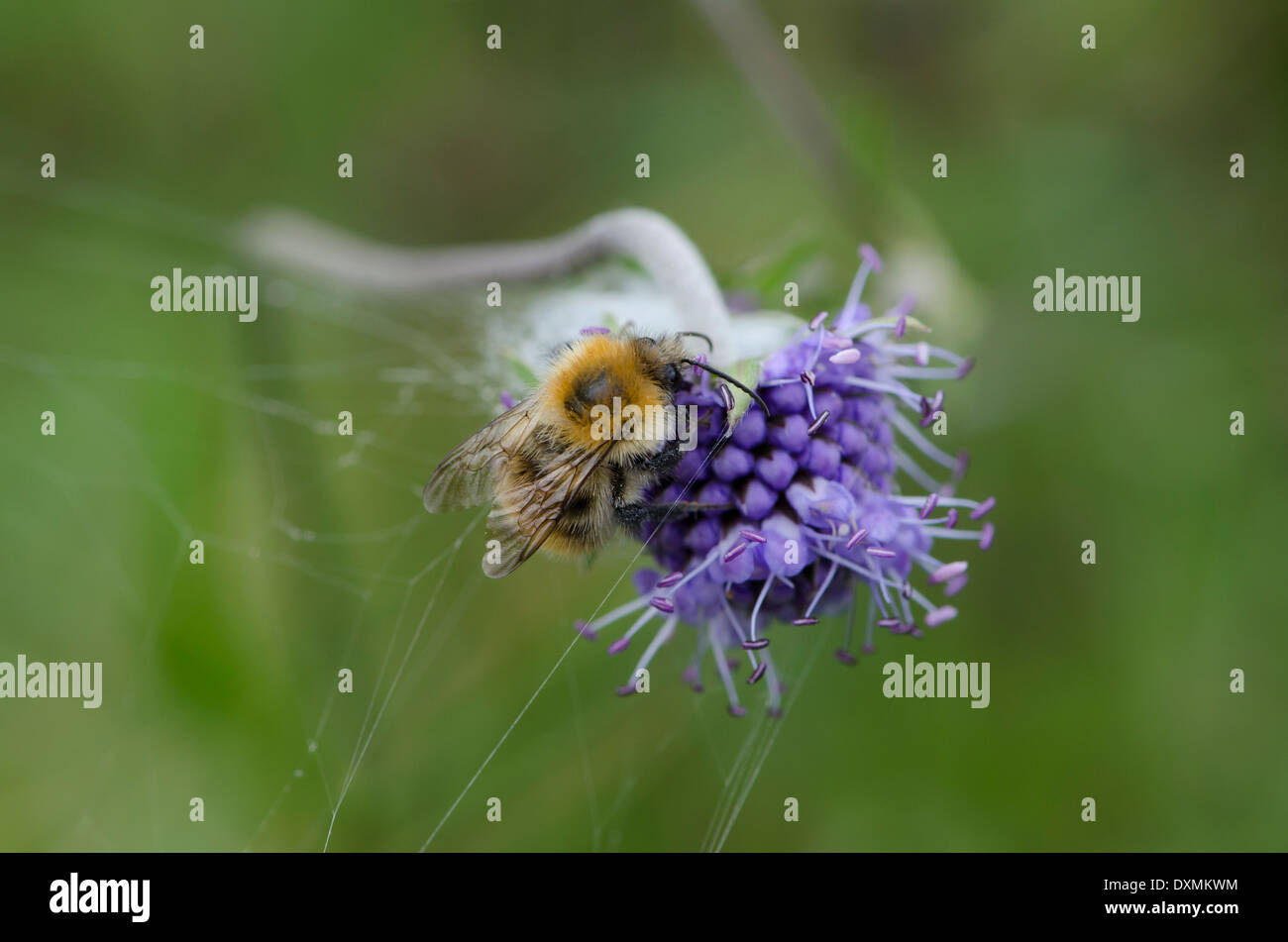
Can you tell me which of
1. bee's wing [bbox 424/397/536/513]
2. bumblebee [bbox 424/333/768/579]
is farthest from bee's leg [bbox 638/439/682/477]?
bee's wing [bbox 424/397/536/513]

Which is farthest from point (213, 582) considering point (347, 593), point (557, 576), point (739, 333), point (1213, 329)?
point (1213, 329)

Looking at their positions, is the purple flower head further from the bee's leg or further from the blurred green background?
the blurred green background

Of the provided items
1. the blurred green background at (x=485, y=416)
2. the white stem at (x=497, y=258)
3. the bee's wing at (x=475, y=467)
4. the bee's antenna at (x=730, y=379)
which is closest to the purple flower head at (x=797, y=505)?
the bee's antenna at (x=730, y=379)

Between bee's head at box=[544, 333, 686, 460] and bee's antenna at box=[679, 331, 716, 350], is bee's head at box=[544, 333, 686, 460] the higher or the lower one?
the lower one

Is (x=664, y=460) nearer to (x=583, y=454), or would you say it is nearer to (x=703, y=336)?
(x=583, y=454)

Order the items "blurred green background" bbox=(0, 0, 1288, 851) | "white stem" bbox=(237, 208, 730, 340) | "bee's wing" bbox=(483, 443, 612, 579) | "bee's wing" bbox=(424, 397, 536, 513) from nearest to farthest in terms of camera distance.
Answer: "bee's wing" bbox=(483, 443, 612, 579)
"bee's wing" bbox=(424, 397, 536, 513)
"white stem" bbox=(237, 208, 730, 340)
"blurred green background" bbox=(0, 0, 1288, 851)

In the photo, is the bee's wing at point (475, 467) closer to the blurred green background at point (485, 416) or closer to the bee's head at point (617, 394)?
the bee's head at point (617, 394)

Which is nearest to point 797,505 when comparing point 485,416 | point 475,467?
point 475,467
